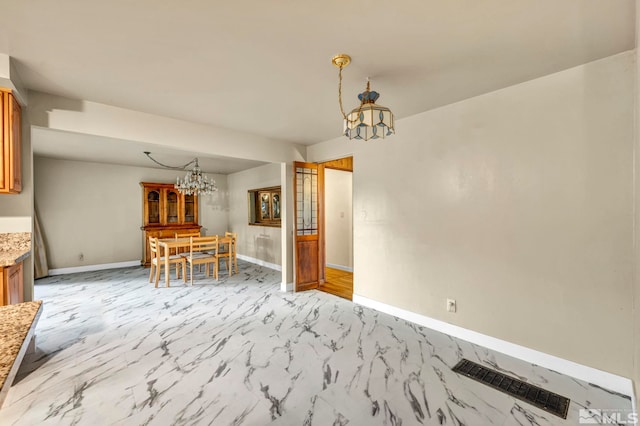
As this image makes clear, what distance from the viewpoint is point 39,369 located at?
234 centimetres

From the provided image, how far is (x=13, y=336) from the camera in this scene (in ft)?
2.77

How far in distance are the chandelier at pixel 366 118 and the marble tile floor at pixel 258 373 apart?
1.93m

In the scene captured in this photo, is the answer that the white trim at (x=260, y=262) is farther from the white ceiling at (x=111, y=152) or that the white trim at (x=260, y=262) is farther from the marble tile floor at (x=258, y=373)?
the marble tile floor at (x=258, y=373)

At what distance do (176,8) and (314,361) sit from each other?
8.98 ft

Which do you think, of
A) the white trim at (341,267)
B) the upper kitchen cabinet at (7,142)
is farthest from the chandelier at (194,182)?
the upper kitchen cabinet at (7,142)

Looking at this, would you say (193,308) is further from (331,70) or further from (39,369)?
(331,70)

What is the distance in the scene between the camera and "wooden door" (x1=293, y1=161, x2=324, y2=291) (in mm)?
4625

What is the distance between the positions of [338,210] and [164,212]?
4.25m

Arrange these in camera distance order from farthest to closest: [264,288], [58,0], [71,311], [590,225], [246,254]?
[246,254] → [264,288] → [71,311] → [590,225] → [58,0]

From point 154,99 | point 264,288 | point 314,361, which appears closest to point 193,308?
point 264,288

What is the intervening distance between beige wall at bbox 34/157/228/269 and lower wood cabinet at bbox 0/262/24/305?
4226 mm

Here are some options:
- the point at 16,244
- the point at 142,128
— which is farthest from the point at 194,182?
the point at 16,244

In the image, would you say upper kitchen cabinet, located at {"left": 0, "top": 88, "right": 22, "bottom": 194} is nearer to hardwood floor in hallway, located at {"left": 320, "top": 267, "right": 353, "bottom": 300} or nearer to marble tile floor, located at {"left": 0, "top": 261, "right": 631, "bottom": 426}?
marble tile floor, located at {"left": 0, "top": 261, "right": 631, "bottom": 426}

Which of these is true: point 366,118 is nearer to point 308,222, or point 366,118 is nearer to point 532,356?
point 532,356
